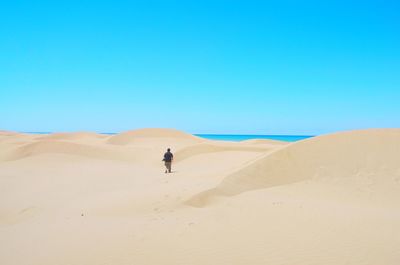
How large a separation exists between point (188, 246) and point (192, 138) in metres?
39.0

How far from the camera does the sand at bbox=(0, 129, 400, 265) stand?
5840 millimetres

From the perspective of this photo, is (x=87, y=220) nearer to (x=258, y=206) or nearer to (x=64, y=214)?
(x=64, y=214)

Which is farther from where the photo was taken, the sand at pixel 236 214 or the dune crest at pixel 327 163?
the dune crest at pixel 327 163

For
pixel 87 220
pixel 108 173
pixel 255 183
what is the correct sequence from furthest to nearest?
pixel 108 173, pixel 255 183, pixel 87 220

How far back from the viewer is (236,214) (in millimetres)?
8125

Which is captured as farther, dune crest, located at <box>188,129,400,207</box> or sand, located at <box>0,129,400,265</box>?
dune crest, located at <box>188,129,400,207</box>

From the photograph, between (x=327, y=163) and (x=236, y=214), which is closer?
→ (x=236, y=214)

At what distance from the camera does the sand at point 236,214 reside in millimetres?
5840

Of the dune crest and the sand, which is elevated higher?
the dune crest

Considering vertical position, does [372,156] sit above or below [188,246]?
above

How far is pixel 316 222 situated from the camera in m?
7.29

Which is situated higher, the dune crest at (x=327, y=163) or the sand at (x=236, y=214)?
the dune crest at (x=327, y=163)

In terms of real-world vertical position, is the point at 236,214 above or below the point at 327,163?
below

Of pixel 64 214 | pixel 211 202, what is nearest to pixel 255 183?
pixel 211 202
